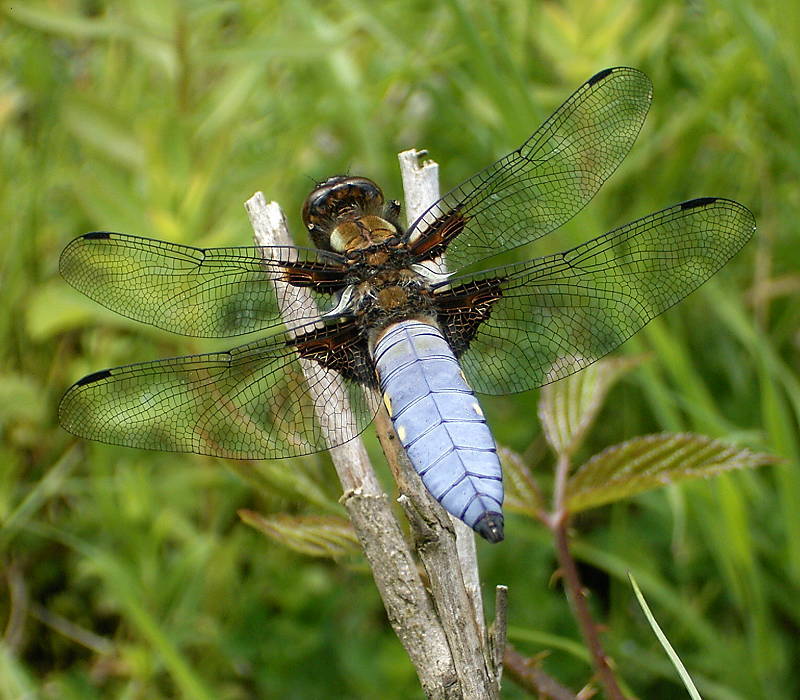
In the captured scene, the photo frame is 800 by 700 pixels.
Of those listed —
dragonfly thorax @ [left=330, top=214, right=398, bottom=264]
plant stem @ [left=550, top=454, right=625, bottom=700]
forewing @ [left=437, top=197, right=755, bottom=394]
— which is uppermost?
dragonfly thorax @ [left=330, top=214, right=398, bottom=264]

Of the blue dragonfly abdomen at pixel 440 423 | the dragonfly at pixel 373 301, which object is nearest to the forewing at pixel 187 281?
the dragonfly at pixel 373 301

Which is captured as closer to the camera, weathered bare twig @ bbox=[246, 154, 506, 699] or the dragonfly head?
weathered bare twig @ bbox=[246, 154, 506, 699]

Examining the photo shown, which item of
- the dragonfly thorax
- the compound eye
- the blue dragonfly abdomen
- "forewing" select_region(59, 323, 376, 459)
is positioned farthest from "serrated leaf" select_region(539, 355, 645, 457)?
the compound eye

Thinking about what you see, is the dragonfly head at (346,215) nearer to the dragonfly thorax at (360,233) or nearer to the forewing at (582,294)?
the dragonfly thorax at (360,233)

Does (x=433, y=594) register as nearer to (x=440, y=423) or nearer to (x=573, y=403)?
(x=440, y=423)

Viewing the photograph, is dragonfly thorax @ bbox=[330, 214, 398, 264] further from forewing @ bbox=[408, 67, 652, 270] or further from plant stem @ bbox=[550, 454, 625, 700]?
plant stem @ bbox=[550, 454, 625, 700]

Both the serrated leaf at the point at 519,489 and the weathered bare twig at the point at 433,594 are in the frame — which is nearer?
the weathered bare twig at the point at 433,594

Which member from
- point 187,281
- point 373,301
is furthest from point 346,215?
point 187,281
